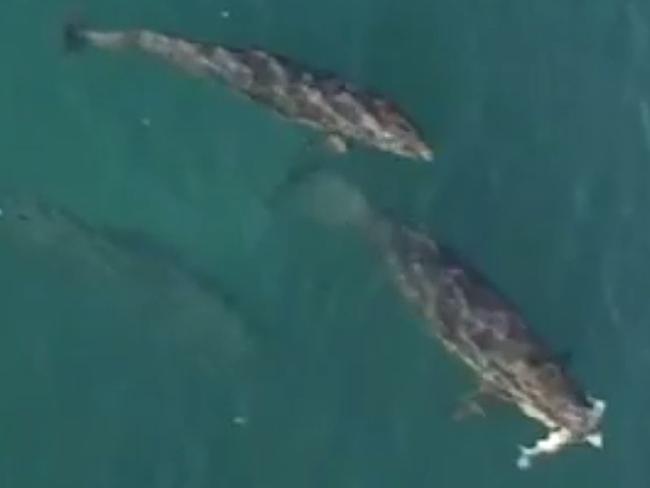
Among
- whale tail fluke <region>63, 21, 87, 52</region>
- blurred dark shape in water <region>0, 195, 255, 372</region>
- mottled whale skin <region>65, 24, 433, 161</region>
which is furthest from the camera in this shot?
whale tail fluke <region>63, 21, 87, 52</region>

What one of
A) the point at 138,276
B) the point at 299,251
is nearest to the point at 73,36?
the point at 138,276

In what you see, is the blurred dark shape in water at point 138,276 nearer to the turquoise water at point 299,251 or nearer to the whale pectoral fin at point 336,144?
the turquoise water at point 299,251

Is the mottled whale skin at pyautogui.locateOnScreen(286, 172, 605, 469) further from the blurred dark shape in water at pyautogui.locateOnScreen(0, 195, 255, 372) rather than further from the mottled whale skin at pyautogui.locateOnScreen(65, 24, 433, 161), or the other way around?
the blurred dark shape in water at pyautogui.locateOnScreen(0, 195, 255, 372)

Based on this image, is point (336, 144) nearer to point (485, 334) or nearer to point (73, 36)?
point (485, 334)

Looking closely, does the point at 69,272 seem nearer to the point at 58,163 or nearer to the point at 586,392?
the point at 58,163

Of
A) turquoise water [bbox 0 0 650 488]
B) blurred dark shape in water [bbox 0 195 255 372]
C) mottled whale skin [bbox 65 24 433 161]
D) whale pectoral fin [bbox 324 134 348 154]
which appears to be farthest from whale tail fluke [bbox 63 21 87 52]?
whale pectoral fin [bbox 324 134 348 154]
